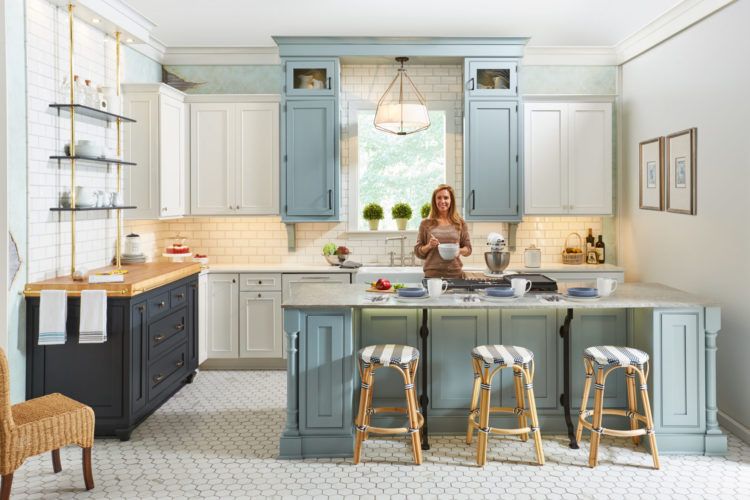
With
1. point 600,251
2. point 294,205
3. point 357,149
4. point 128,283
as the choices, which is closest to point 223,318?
point 294,205

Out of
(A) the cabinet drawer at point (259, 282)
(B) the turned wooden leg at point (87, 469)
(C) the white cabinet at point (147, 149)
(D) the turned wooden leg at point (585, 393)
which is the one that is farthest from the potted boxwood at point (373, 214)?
(B) the turned wooden leg at point (87, 469)

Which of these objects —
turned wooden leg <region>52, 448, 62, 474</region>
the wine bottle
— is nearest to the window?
the wine bottle

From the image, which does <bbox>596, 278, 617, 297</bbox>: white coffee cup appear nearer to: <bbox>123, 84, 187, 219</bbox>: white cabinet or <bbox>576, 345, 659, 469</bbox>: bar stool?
<bbox>576, 345, 659, 469</bbox>: bar stool

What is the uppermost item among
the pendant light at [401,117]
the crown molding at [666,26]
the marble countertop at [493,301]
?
the crown molding at [666,26]

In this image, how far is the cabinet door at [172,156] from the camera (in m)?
6.33

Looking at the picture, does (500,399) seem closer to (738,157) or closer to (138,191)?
(738,157)

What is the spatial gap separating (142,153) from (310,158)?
1603 millimetres

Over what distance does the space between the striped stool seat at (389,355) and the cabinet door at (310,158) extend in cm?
271

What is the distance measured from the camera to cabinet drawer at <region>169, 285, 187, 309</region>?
555 cm

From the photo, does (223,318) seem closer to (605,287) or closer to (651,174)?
(605,287)

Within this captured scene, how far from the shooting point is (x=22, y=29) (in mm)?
4559

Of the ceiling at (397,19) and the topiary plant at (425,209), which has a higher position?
the ceiling at (397,19)

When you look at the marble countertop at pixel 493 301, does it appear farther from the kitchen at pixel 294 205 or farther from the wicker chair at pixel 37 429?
the wicker chair at pixel 37 429

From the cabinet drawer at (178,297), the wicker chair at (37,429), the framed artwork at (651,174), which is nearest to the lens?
the wicker chair at (37,429)
